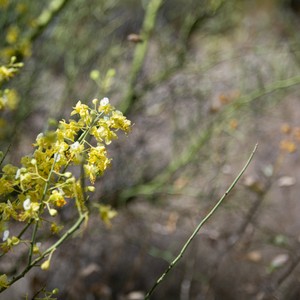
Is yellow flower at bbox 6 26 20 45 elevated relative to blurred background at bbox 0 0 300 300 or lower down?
elevated

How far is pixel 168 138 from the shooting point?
5797mm

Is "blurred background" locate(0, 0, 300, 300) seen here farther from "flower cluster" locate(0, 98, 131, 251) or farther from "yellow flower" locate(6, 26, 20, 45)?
"flower cluster" locate(0, 98, 131, 251)

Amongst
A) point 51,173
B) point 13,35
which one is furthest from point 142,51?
point 51,173

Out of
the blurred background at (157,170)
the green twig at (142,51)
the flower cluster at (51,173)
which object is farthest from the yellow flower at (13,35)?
the flower cluster at (51,173)

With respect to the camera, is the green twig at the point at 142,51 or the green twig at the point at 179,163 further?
the green twig at the point at 179,163

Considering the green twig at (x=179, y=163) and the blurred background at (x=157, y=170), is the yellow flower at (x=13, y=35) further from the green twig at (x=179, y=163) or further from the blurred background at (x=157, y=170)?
the green twig at (x=179, y=163)

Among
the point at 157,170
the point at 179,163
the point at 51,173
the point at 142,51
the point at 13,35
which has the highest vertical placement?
the point at 51,173

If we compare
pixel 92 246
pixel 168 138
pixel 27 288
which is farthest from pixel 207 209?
pixel 168 138

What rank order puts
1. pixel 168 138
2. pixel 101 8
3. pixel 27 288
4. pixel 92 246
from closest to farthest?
pixel 27 288 < pixel 101 8 < pixel 92 246 < pixel 168 138

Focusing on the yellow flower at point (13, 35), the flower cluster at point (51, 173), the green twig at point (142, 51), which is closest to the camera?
the flower cluster at point (51, 173)

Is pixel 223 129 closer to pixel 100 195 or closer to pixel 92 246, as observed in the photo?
pixel 100 195

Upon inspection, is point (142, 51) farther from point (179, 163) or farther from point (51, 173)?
point (51, 173)

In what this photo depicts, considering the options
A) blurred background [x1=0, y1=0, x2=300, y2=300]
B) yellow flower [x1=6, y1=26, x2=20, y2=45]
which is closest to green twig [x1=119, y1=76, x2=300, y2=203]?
blurred background [x1=0, y1=0, x2=300, y2=300]

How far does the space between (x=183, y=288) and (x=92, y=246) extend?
818 millimetres
